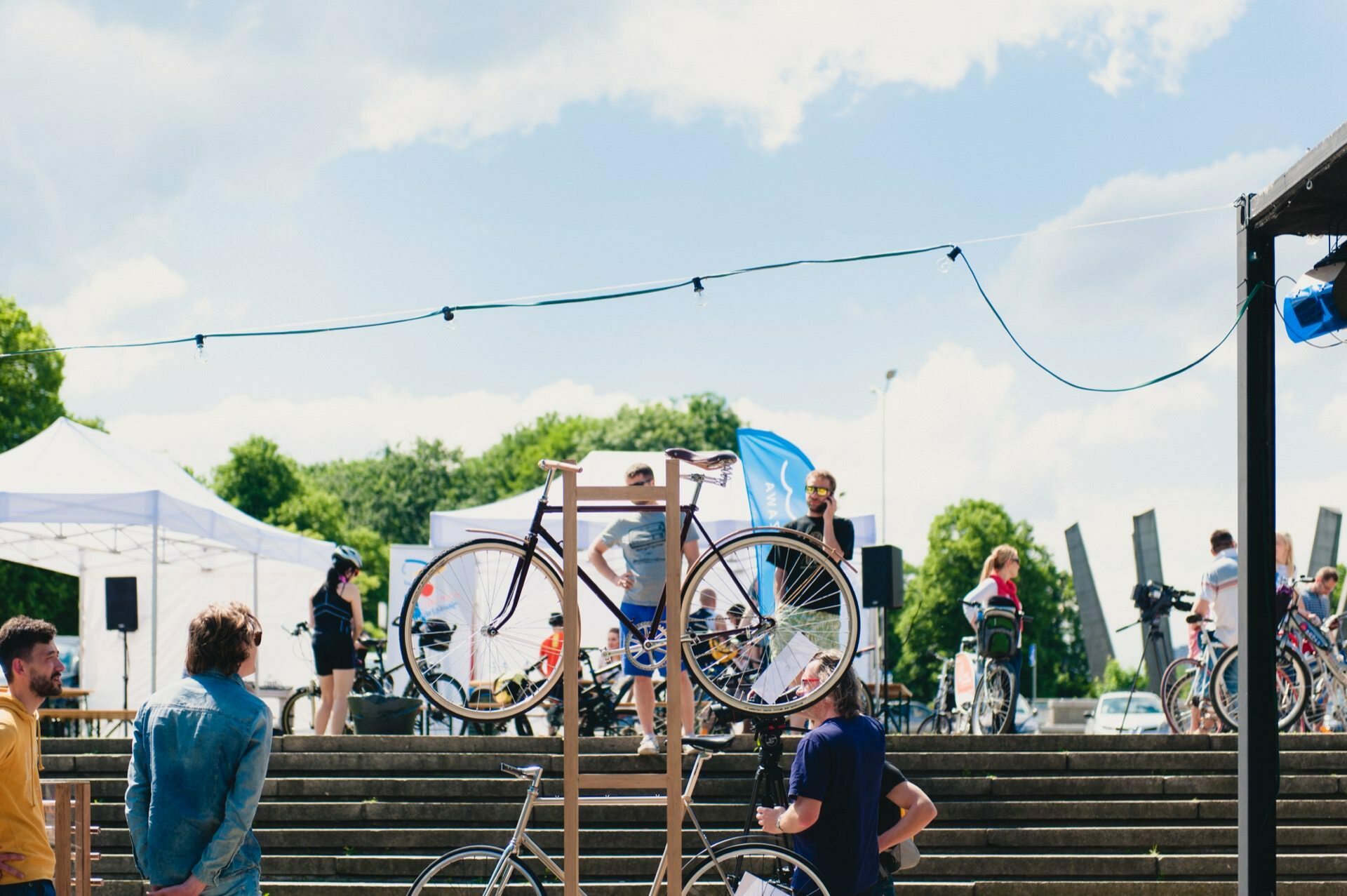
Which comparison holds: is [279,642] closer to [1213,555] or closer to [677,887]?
[1213,555]

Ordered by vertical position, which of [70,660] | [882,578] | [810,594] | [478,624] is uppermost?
Result: [810,594]

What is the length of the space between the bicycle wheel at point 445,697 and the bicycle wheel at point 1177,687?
18.8ft

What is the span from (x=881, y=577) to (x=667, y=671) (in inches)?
273

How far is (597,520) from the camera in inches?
594

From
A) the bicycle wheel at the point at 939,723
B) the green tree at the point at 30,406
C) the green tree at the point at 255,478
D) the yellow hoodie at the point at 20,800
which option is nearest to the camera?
the yellow hoodie at the point at 20,800

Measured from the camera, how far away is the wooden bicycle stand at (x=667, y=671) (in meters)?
4.97

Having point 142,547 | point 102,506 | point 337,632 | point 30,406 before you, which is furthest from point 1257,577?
→ point 30,406

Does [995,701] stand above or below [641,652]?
below

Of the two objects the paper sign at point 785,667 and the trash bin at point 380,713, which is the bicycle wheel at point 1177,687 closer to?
the paper sign at point 785,667

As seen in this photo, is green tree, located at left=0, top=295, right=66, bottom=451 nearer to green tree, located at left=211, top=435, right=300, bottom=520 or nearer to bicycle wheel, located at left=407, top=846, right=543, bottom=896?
green tree, located at left=211, top=435, right=300, bottom=520

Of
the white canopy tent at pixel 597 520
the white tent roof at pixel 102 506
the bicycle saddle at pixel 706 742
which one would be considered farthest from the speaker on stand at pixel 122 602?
the bicycle saddle at pixel 706 742

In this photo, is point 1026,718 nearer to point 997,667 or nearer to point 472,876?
point 997,667

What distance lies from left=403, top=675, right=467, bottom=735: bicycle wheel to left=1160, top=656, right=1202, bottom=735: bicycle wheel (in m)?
5.74

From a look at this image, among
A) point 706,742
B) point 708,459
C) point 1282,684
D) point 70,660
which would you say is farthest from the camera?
point 70,660
